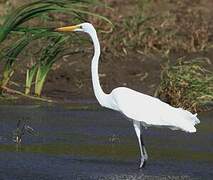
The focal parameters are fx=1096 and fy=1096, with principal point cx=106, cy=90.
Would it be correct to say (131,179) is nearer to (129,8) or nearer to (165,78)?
(165,78)

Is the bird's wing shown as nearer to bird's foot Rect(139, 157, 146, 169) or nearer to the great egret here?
the great egret

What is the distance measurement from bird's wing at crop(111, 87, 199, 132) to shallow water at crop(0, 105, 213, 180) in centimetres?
39

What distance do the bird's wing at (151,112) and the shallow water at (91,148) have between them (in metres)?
0.39

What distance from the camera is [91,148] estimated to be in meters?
11.7

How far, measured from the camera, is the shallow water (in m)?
10.3

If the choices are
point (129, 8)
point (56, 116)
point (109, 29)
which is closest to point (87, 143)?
point (56, 116)

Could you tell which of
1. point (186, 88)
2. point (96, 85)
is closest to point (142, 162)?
point (96, 85)

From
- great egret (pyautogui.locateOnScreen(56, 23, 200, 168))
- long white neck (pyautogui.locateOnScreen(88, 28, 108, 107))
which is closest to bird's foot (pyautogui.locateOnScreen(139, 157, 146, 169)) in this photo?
great egret (pyautogui.locateOnScreen(56, 23, 200, 168))

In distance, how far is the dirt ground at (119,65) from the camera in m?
16.3

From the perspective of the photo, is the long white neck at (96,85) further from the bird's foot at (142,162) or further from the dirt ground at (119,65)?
the dirt ground at (119,65)

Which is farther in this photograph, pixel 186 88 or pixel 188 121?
pixel 186 88

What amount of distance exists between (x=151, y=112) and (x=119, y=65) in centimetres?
652

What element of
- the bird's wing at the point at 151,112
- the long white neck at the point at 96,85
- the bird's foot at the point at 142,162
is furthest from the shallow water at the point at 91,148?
the long white neck at the point at 96,85

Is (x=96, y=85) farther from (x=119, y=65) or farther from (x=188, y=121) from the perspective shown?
(x=119, y=65)
